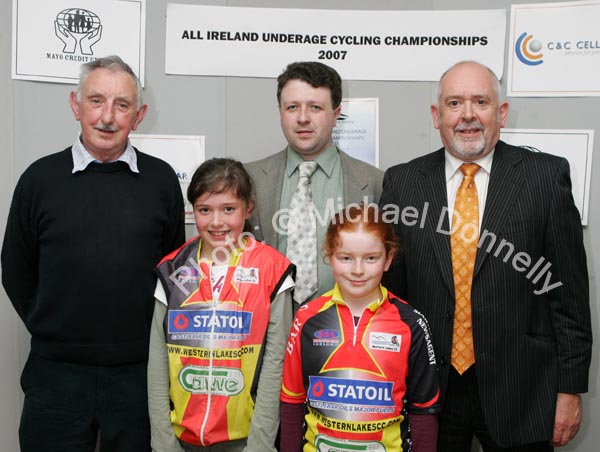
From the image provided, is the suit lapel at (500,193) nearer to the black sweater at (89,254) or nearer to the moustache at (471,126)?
the moustache at (471,126)

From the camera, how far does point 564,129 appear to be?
2627 millimetres

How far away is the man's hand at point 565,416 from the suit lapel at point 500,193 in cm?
50

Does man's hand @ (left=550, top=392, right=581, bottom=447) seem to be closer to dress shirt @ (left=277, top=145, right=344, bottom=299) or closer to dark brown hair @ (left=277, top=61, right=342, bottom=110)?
dress shirt @ (left=277, top=145, right=344, bottom=299)

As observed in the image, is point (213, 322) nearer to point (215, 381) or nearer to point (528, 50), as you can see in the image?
point (215, 381)

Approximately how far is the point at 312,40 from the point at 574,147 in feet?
4.38

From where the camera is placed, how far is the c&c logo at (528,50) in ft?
8.56

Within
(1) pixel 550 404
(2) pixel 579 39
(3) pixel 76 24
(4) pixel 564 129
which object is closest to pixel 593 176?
(4) pixel 564 129

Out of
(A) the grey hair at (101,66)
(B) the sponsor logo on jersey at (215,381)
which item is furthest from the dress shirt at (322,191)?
(A) the grey hair at (101,66)

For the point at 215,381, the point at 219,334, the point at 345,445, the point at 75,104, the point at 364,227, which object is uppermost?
the point at 75,104

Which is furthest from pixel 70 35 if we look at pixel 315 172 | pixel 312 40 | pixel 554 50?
pixel 554 50

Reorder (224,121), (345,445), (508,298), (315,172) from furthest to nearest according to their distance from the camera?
(224,121), (315,172), (508,298), (345,445)

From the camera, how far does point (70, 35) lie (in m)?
2.62

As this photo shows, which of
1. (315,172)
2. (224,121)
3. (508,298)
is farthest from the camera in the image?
(224,121)

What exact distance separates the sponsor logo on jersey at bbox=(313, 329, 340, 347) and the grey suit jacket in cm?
50
